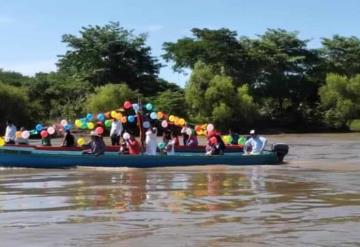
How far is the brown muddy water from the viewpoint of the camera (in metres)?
8.94

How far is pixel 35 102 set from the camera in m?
60.6

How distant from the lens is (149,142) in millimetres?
23000

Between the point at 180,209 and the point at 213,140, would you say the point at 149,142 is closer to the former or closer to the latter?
the point at 213,140

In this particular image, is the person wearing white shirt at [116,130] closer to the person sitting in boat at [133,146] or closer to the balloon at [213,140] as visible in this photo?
the person sitting in boat at [133,146]

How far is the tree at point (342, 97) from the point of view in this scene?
211 ft

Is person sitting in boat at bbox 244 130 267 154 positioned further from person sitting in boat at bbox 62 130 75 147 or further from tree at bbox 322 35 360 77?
tree at bbox 322 35 360 77

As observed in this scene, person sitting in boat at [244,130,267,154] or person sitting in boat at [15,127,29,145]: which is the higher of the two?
person sitting in boat at [15,127,29,145]

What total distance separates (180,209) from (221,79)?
50183 mm

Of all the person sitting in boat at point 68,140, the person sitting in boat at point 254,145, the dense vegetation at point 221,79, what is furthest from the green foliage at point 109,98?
the person sitting in boat at point 254,145

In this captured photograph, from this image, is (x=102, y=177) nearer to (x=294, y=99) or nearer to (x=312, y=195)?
(x=312, y=195)

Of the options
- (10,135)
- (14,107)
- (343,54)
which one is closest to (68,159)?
(10,135)

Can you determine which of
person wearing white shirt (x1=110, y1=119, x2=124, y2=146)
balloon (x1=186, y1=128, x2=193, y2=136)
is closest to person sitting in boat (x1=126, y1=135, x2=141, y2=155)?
person wearing white shirt (x1=110, y1=119, x2=124, y2=146)

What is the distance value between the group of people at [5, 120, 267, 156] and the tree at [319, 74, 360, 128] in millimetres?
39477

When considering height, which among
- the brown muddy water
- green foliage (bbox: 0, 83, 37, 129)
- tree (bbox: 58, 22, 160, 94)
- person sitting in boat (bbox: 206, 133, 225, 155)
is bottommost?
the brown muddy water
